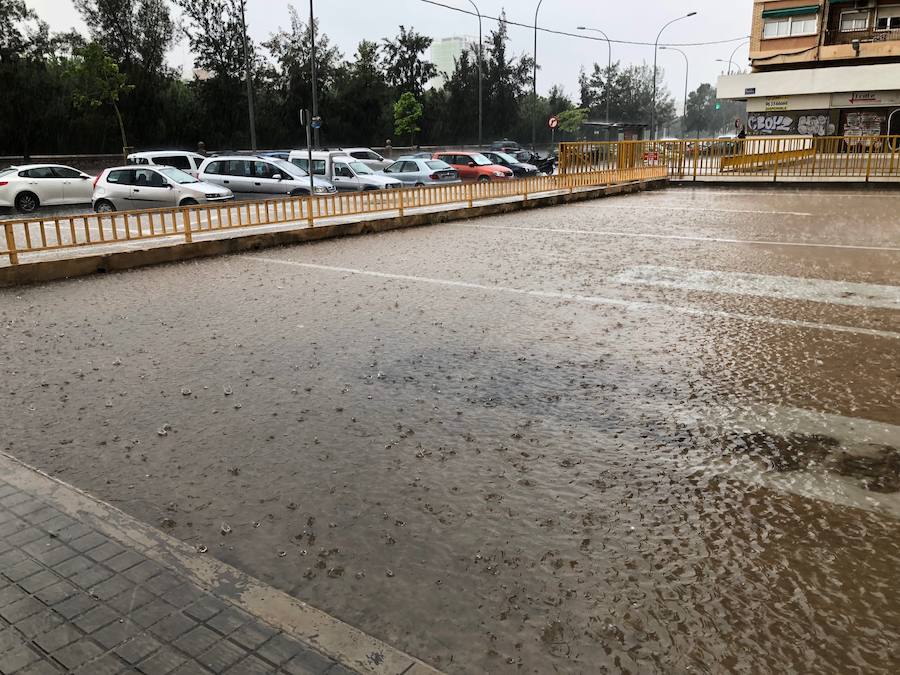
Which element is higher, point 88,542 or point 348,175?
point 348,175

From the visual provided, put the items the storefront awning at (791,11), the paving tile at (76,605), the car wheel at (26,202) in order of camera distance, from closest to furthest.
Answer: the paving tile at (76,605)
the car wheel at (26,202)
the storefront awning at (791,11)

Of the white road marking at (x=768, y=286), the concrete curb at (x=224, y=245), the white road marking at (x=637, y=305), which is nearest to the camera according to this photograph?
the white road marking at (x=637, y=305)

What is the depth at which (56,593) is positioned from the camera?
3.16m

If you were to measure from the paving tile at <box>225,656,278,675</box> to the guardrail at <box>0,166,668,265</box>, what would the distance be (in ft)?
31.3

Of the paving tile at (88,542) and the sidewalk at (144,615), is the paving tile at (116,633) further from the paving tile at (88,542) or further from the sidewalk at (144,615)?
the paving tile at (88,542)

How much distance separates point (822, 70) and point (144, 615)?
51973 millimetres

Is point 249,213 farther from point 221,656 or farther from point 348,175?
point 221,656

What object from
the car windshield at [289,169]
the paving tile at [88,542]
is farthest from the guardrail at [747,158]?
the paving tile at [88,542]

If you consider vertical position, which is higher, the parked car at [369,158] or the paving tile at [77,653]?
the parked car at [369,158]

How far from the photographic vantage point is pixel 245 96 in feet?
164

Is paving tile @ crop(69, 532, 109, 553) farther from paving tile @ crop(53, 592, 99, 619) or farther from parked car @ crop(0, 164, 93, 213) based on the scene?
parked car @ crop(0, 164, 93, 213)

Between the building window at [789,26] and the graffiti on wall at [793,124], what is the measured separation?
5.09 meters

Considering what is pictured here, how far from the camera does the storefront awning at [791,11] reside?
4753 centimetres

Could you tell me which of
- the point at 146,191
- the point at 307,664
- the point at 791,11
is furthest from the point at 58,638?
the point at 791,11
